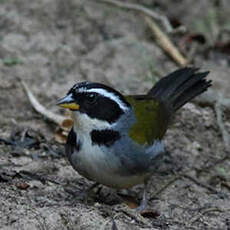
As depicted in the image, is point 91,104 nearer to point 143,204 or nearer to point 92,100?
point 92,100

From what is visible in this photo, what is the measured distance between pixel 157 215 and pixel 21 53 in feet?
11.4

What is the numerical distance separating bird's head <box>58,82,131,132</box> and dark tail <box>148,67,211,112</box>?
4.31ft

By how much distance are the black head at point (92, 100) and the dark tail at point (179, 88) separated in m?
1.31

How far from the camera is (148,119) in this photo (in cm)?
531

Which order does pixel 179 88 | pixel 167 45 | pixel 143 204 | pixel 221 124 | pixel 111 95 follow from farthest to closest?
pixel 167 45, pixel 221 124, pixel 179 88, pixel 143 204, pixel 111 95

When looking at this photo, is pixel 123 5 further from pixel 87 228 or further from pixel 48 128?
pixel 87 228

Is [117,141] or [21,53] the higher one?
[117,141]

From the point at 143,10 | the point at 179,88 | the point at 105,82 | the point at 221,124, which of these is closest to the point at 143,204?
the point at 179,88

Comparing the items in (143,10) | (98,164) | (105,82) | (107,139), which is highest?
(107,139)

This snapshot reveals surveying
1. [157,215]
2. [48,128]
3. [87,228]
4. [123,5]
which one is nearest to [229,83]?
[123,5]

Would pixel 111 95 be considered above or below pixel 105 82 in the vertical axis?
above

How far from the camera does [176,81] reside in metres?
6.18

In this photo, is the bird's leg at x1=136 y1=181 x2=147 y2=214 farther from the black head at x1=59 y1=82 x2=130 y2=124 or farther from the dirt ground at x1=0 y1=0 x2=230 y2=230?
the black head at x1=59 y1=82 x2=130 y2=124

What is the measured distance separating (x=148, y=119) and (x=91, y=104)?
77cm
